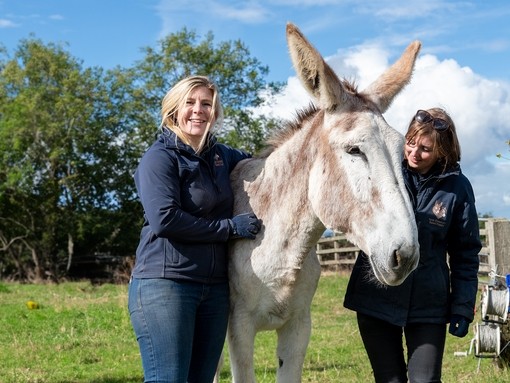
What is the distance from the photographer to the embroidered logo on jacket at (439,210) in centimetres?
358

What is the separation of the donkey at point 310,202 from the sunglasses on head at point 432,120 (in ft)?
0.79

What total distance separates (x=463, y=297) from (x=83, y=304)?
34.8ft

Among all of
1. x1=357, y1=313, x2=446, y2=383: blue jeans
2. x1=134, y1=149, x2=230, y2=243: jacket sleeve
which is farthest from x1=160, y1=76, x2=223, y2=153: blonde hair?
x1=357, y1=313, x2=446, y2=383: blue jeans

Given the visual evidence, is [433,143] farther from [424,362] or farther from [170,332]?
[170,332]

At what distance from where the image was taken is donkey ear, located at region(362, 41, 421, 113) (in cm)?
347

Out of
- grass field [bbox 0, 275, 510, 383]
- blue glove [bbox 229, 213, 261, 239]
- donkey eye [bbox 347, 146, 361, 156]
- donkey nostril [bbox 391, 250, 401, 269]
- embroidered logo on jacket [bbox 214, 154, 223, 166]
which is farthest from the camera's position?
grass field [bbox 0, 275, 510, 383]

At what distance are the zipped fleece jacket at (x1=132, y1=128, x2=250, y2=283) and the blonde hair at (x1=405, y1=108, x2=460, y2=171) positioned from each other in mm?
1153

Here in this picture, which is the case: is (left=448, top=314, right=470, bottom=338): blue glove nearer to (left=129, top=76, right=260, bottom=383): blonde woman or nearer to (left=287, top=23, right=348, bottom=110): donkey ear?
(left=129, top=76, right=260, bottom=383): blonde woman

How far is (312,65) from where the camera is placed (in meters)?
3.16

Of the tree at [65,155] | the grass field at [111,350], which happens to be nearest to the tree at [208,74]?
the tree at [65,155]

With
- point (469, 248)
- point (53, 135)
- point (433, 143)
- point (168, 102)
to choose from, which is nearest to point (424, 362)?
point (469, 248)

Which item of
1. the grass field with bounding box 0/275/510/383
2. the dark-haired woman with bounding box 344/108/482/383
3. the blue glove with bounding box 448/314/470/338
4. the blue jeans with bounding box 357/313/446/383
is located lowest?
the grass field with bounding box 0/275/510/383

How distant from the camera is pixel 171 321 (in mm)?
3137

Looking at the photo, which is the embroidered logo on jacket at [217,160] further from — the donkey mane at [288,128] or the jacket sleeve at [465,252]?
the jacket sleeve at [465,252]
